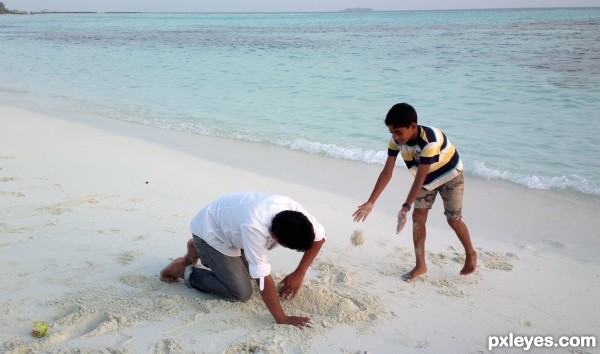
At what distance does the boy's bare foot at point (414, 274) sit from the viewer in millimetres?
3648

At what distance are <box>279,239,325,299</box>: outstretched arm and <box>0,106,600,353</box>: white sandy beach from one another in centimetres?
8

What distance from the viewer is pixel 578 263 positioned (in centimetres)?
395

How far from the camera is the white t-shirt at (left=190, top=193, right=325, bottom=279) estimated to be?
2.82 m

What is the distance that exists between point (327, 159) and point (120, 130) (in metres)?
3.44

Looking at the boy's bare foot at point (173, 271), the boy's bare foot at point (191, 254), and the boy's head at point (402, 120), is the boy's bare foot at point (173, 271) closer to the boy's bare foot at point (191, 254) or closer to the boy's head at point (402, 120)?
the boy's bare foot at point (191, 254)

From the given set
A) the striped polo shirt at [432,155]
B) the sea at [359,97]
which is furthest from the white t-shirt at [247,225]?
the sea at [359,97]

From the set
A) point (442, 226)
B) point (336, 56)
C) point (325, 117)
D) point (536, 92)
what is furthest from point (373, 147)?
point (336, 56)

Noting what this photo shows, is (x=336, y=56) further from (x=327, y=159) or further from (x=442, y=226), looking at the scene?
(x=442, y=226)

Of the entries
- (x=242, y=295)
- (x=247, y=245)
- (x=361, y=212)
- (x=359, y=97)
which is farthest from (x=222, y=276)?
(x=359, y=97)

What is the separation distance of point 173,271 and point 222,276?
0.41 metres

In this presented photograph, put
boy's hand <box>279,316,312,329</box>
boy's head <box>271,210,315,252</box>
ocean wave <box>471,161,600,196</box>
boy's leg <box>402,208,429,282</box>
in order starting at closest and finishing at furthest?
boy's head <box>271,210,315,252</box> → boy's hand <box>279,316,312,329</box> → boy's leg <box>402,208,429,282</box> → ocean wave <box>471,161,600,196</box>

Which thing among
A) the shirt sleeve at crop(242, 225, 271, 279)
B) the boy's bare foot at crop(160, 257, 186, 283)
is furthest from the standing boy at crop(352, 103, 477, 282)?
the boy's bare foot at crop(160, 257, 186, 283)

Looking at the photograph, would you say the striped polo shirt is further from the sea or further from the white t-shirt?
the sea

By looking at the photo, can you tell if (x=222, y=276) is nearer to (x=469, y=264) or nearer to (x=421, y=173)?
(x=421, y=173)
